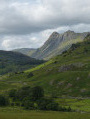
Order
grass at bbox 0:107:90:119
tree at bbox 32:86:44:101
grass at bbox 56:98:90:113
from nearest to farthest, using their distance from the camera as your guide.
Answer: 1. grass at bbox 0:107:90:119
2. grass at bbox 56:98:90:113
3. tree at bbox 32:86:44:101

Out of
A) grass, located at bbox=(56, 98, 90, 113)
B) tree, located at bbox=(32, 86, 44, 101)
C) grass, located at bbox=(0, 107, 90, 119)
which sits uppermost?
tree, located at bbox=(32, 86, 44, 101)

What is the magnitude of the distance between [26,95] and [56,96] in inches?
1171

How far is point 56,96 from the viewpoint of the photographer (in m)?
164

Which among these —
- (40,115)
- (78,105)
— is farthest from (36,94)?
(40,115)

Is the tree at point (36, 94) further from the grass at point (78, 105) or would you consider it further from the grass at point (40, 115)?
the grass at point (40, 115)

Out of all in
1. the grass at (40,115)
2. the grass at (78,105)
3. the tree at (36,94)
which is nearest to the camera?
the grass at (40,115)

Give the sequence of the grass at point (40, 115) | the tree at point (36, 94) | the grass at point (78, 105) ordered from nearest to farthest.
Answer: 1. the grass at point (40, 115)
2. the grass at point (78, 105)
3. the tree at point (36, 94)

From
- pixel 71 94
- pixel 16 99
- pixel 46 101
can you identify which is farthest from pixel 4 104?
pixel 71 94

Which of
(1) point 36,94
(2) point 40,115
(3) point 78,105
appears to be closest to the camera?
(2) point 40,115

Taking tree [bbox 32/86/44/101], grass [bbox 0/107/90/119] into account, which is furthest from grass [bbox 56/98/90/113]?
grass [bbox 0/107/90/119]

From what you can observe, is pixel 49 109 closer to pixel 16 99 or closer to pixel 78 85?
pixel 16 99

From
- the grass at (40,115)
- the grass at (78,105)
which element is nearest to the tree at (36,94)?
the grass at (78,105)

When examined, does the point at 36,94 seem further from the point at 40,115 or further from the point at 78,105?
the point at 40,115

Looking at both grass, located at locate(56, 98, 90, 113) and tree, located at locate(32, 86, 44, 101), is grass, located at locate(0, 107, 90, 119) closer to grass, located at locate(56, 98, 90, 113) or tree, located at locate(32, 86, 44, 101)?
grass, located at locate(56, 98, 90, 113)
